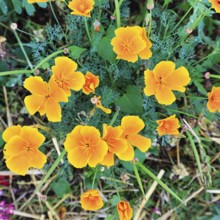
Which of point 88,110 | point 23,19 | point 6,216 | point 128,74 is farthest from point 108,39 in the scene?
point 6,216

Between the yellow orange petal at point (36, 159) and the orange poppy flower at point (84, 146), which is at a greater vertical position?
the orange poppy flower at point (84, 146)

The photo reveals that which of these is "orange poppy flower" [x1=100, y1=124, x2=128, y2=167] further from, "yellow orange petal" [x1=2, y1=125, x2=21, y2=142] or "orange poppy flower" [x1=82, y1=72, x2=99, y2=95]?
"yellow orange petal" [x1=2, y1=125, x2=21, y2=142]

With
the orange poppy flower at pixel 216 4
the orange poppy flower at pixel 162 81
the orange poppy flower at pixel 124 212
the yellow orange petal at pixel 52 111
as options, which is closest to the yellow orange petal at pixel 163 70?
the orange poppy flower at pixel 162 81

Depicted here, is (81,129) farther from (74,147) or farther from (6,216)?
(6,216)

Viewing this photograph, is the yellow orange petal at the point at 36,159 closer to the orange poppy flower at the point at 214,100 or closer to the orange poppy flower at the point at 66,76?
the orange poppy flower at the point at 66,76

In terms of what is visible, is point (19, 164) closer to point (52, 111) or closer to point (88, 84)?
point (52, 111)

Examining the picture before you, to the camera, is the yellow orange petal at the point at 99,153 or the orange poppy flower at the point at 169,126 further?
the orange poppy flower at the point at 169,126
